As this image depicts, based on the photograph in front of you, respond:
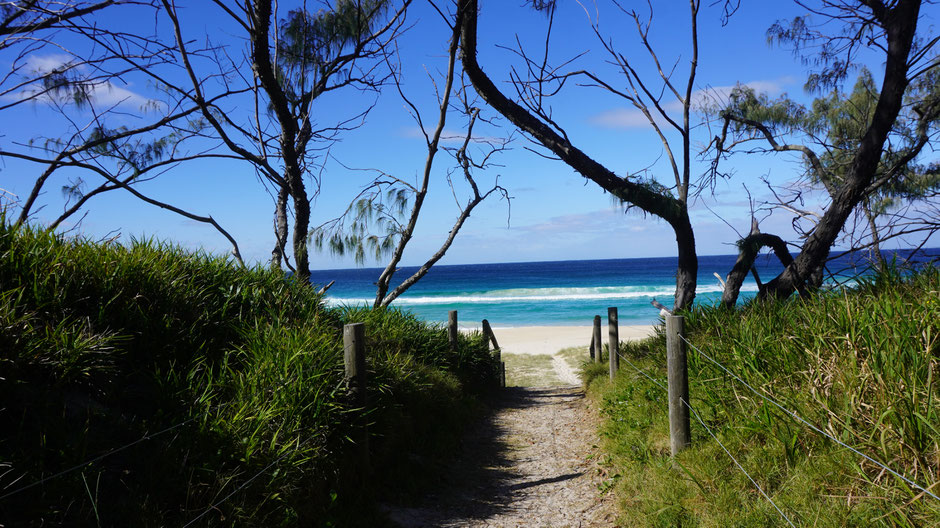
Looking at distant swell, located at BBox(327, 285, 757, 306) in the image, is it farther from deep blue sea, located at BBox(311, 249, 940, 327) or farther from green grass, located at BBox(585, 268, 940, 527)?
green grass, located at BBox(585, 268, 940, 527)

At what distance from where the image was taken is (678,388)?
460cm

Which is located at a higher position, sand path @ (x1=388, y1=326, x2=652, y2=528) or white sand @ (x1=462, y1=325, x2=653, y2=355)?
sand path @ (x1=388, y1=326, x2=652, y2=528)

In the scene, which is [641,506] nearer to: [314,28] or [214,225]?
[214,225]

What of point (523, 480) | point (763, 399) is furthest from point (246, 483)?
point (763, 399)

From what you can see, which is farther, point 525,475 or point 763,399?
point 525,475

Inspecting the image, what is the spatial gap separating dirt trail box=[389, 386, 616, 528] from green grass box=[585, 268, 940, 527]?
424mm

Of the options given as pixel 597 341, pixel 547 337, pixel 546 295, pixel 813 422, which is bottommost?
pixel 547 337

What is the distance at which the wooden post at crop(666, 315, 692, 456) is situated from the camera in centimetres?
457

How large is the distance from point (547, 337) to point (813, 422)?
68.5 feet

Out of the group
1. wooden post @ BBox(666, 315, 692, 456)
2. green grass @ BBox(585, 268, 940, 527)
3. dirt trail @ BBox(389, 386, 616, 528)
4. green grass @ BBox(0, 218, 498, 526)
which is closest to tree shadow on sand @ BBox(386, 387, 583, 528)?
dirt trail @ BBox(389, 386, 616, 528)

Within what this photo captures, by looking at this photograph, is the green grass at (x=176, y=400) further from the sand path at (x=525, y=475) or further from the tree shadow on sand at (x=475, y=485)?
the sand path at (x=525, y=475)

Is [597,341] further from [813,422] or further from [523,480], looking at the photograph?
[813,422]

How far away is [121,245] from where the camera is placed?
5031 mm

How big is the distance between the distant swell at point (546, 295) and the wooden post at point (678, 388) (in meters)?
36.4
